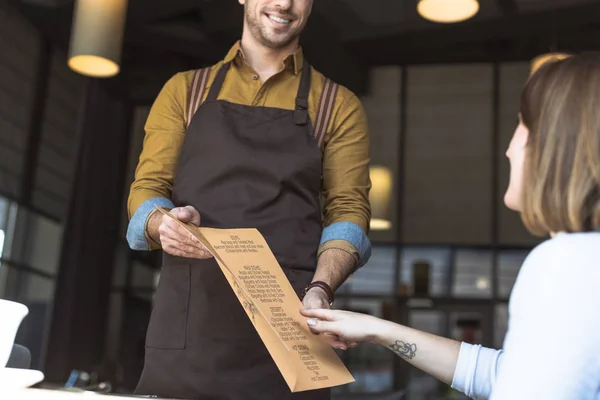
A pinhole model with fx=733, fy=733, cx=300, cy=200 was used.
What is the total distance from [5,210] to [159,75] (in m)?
1.99

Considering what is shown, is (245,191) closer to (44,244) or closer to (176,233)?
(176,233)

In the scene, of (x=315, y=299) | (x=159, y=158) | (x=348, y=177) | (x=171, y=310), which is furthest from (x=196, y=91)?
(x=315, y=299)

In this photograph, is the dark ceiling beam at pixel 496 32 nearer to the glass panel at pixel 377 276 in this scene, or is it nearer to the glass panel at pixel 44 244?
the glass panel at pixel 377 276

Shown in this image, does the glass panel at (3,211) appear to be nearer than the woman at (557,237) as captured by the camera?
No

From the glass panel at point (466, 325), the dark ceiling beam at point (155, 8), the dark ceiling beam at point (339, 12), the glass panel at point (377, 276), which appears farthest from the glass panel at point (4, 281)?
the glass panel at point (466, 325)

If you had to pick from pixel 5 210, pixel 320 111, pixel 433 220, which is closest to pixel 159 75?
pixel 5 210

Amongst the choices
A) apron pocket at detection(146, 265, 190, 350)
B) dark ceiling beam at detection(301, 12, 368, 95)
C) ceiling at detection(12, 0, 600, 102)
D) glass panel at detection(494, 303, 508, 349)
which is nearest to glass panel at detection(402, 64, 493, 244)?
glass panel at detection(494, 303, 508, 349)

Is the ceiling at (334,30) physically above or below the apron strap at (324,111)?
above

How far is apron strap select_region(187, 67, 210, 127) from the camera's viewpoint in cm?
165

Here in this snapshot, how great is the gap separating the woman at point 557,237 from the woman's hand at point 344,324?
1.11ft

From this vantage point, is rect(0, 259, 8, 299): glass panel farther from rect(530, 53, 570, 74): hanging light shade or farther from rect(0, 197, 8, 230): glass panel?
rect(530, 53, 570, 74): hanging light shade

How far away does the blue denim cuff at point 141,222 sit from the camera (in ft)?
4.84

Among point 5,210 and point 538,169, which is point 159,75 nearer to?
point 5,210

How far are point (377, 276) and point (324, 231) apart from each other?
6.87 meters
